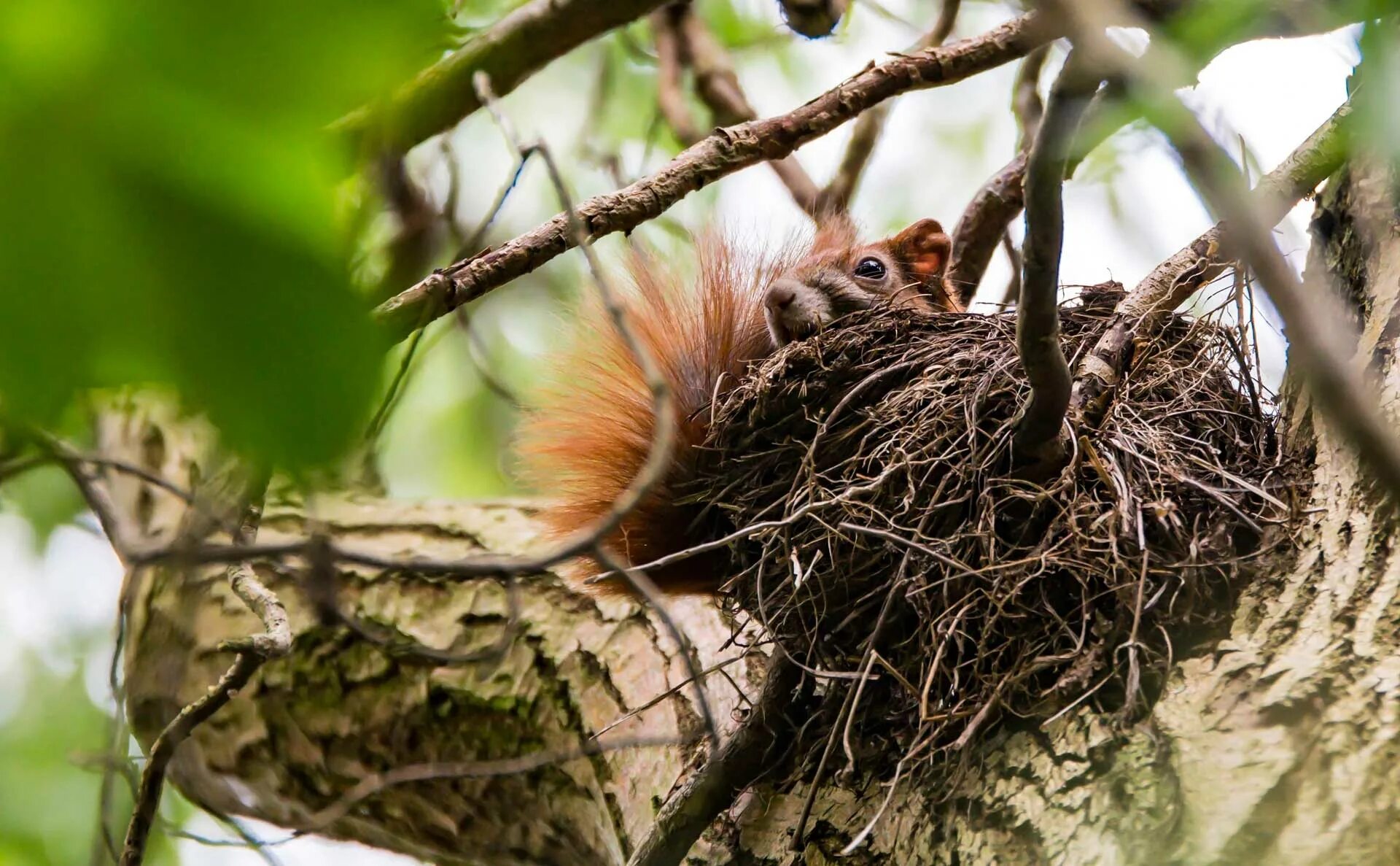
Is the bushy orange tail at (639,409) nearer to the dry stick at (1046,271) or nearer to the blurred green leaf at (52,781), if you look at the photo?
the dry stick at (1046,271)

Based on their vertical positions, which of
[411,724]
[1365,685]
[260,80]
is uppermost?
[411,724]

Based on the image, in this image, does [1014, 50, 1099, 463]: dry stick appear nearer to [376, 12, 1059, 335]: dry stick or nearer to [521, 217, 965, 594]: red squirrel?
[376, 12, 1059, 335]: dry stick

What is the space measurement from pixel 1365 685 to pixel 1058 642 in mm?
479

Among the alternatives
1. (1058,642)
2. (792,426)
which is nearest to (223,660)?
(792,426)

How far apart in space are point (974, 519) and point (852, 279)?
5.52ft

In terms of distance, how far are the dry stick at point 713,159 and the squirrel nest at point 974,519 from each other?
436 mm

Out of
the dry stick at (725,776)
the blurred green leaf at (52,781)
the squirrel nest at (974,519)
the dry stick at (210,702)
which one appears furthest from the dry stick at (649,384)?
the blurred green leaf at (52,781)

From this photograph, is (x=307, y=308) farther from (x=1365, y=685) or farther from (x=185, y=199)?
(x=1365, y=685)

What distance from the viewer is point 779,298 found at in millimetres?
3217

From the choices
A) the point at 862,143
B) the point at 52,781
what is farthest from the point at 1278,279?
the point at 52,781

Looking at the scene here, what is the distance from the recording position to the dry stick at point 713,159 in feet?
6.88

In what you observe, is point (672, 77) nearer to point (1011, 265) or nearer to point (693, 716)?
point (1011, 265)

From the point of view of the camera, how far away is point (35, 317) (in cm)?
65

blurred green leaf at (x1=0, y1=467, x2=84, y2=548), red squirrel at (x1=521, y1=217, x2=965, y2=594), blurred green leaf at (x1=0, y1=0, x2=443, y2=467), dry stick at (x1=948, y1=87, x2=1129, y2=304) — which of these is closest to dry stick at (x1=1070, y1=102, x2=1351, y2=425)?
red squirrel at (x1=521, y1=217, x2=965, y2=594)
